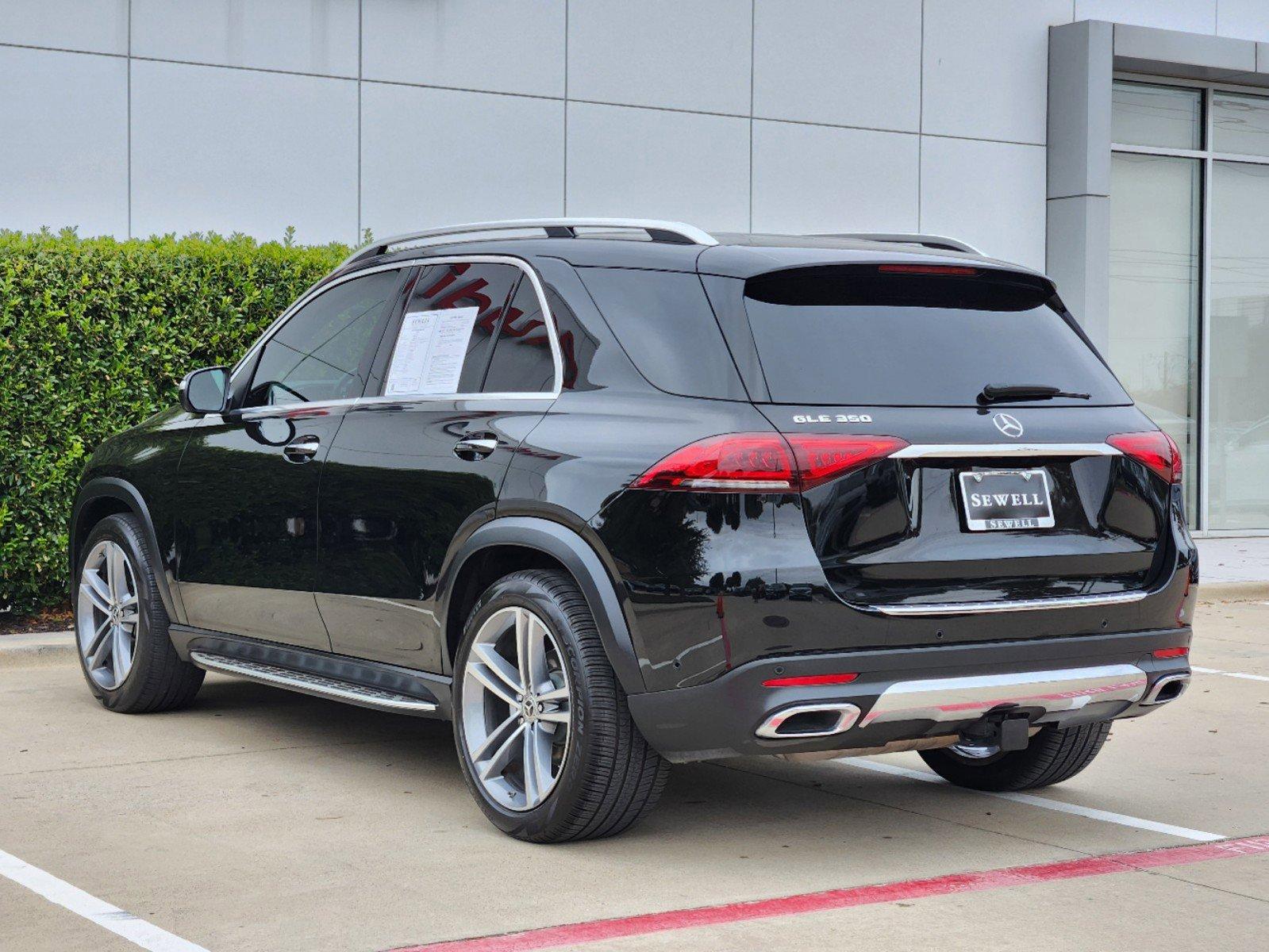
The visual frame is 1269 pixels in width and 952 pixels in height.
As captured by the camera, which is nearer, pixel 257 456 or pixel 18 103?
pixel 257 456

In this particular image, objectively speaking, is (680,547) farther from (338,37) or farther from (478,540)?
(338,37)

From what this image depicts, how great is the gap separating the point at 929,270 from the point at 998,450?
0.65 meters

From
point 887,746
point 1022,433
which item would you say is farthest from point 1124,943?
A: point 1022,433

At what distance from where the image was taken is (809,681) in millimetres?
4590

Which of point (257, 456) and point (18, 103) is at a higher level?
→ point (18, 103)

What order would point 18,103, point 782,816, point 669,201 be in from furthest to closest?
point 669,201
point 18,103
point 782,816

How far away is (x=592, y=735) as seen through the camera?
4840 mm

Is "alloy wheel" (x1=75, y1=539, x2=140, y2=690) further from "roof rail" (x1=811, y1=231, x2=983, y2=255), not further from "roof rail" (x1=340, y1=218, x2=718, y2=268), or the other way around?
"roof rail" (x1=811, y1=231, x2=983, y2=255)

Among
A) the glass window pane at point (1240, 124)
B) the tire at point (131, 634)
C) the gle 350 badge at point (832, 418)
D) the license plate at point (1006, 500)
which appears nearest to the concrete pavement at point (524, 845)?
the tire at point (131, 634)

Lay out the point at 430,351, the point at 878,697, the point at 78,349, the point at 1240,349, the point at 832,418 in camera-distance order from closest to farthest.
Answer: the point at 878,697, the point at 832,418, the point at 430,351, the point at 78,349, the point at 1240,349

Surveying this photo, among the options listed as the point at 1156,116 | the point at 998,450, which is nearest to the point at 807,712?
the point at 998,450

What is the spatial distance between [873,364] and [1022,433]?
1.50 ft

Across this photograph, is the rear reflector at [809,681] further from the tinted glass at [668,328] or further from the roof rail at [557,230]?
the roof rail at [557,230]

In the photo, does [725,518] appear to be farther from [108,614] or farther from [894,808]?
[108,614]
